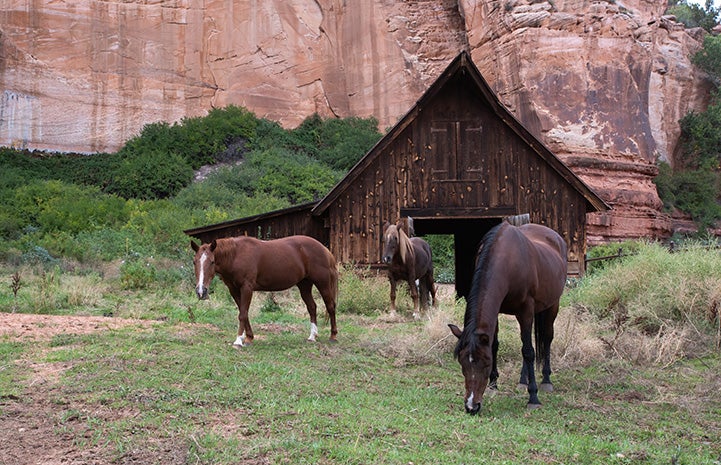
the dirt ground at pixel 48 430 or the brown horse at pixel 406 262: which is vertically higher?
the brown horse at pixel 406 262

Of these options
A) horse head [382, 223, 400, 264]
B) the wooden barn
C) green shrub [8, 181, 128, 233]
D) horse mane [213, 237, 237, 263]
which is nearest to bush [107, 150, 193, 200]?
green shrub [8, 181, 128, 233]

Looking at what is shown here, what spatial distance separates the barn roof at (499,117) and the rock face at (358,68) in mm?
17332

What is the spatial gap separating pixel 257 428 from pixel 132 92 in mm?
38991

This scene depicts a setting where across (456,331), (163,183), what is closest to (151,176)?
(163,183)

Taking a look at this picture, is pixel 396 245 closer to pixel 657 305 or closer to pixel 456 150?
pixel 456 150

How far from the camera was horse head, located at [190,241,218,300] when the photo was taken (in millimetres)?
8180

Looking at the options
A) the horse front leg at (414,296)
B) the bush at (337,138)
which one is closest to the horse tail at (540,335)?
the horse front leg at (414,296)

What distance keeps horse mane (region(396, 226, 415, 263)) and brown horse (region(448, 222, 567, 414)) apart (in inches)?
241

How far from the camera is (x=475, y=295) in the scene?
19.9 feet

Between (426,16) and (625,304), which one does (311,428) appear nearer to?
(625,304)

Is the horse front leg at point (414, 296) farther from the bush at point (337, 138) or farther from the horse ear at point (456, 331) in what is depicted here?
the bush at point (337, 138)

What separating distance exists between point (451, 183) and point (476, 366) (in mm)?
11464

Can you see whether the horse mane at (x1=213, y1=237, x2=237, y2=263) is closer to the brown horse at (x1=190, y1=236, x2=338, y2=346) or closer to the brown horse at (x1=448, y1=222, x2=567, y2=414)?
the brown horse at (x1=190, y1=236, x2=338, y2=346)

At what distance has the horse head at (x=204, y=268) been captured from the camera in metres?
8.18
